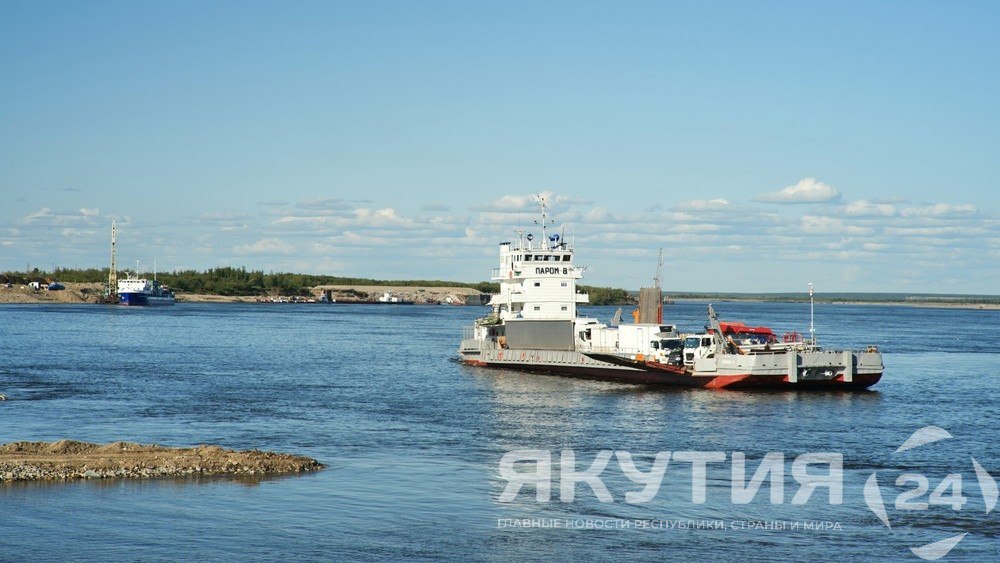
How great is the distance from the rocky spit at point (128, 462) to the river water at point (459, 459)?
63 cm

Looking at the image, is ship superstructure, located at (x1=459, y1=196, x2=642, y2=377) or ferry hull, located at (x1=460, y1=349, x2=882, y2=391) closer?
ferry hull, located at (x1=460, y1=349, x2=882, y2=391)

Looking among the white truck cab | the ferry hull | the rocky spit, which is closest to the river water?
the rocky spit

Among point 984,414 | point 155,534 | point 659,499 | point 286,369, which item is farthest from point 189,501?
point 286,369

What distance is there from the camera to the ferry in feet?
183

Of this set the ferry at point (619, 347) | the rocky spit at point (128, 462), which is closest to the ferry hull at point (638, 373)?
the ferry at point (619, 347)

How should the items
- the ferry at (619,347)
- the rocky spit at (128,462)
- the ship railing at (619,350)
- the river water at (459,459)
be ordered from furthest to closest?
the ship railing at (619,350) → the ferry at (619,347) → the rocky spit at (128,462) → the river water at (459,459)

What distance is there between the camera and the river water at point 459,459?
75.7 ft

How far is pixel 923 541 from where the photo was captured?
23906 millimetres

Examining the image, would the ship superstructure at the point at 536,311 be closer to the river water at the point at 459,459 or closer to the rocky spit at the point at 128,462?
the river water at the point at 459,459

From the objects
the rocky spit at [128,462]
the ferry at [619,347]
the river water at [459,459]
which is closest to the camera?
the river water at [459,459]

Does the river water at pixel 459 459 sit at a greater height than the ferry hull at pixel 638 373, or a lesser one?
lesser

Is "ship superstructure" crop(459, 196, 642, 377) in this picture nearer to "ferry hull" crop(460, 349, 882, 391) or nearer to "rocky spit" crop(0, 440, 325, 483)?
"ferry hull" crop(460, 349, 882, 391)

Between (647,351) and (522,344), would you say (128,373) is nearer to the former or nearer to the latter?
(522,344)

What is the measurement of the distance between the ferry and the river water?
53.1 inches
